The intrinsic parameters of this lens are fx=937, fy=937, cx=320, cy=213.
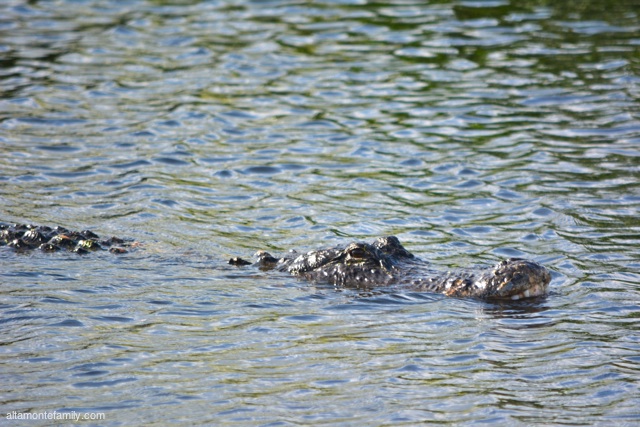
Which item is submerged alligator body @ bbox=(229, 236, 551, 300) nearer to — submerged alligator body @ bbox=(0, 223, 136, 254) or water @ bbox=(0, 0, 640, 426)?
water @ bbox=(0, 0, 640, 426)

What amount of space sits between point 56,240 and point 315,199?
3.09 metres

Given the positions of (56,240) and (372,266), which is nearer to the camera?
Result: (372,266)

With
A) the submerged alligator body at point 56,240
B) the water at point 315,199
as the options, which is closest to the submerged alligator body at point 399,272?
the water at point 315,199

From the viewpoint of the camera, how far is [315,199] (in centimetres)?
1091

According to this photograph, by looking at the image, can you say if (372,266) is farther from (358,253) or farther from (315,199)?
(315,199)

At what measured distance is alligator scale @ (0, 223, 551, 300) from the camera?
26.1ft

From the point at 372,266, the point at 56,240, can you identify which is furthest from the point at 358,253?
the point at 56,240

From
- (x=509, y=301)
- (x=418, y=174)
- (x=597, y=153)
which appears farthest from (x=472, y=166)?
(x=509, y=301)

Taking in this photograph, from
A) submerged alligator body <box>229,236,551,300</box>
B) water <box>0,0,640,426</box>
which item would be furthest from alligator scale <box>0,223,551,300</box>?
water <box>0,0,640,426</box>

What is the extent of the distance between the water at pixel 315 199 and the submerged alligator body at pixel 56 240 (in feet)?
0.55

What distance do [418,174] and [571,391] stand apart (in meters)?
5.47

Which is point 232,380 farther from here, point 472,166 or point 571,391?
point 472,166

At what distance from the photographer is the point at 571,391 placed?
20.9ft

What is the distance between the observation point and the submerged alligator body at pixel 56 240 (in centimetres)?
921
